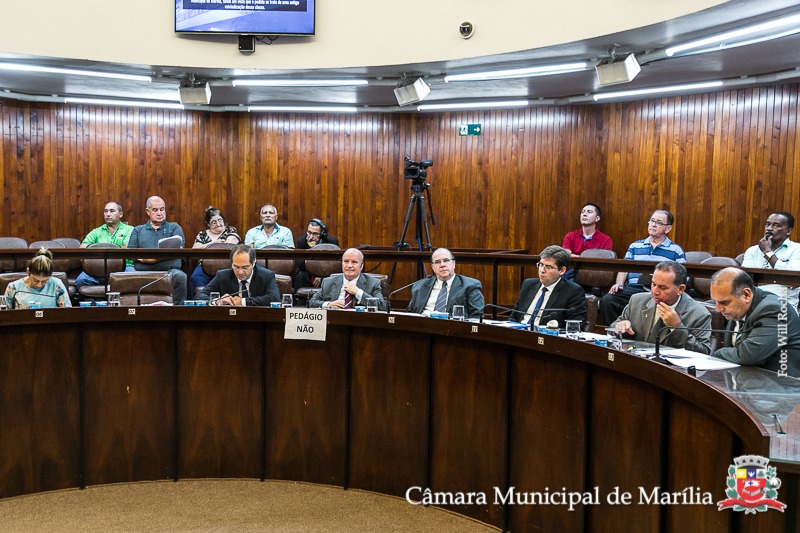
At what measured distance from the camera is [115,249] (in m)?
5.93

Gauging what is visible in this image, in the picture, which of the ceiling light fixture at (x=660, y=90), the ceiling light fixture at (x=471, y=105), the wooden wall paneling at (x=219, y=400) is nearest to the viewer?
the wooden wall paneling at (x=219, y=400)

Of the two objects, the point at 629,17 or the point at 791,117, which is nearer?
the point at 629,17

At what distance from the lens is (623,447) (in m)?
2.68

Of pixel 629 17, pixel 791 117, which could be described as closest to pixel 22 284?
pixel 629 17

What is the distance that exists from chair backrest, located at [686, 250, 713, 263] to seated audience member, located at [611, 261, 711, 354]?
314 centimetres

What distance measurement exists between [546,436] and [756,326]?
3.10 feet

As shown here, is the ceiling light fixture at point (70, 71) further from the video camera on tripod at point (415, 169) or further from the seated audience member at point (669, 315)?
the seated audience member at point (669, 315)

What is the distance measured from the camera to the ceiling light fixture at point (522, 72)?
20.2ft

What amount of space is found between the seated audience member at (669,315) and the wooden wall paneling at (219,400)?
1905 mm

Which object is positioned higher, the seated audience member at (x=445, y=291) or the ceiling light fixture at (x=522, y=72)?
the ceiling light fixture at (x=522, y=72)

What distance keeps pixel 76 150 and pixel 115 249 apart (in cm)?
301

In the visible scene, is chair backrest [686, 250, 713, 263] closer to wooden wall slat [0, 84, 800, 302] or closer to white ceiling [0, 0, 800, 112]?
wooden wall slat [0, 84, 800, 302]

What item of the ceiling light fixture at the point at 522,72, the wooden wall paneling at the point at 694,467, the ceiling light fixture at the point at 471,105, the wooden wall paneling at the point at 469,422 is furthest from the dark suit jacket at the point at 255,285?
the ceiling light fixture at the point at 471,105

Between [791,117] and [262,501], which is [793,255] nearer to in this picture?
[791,117]
